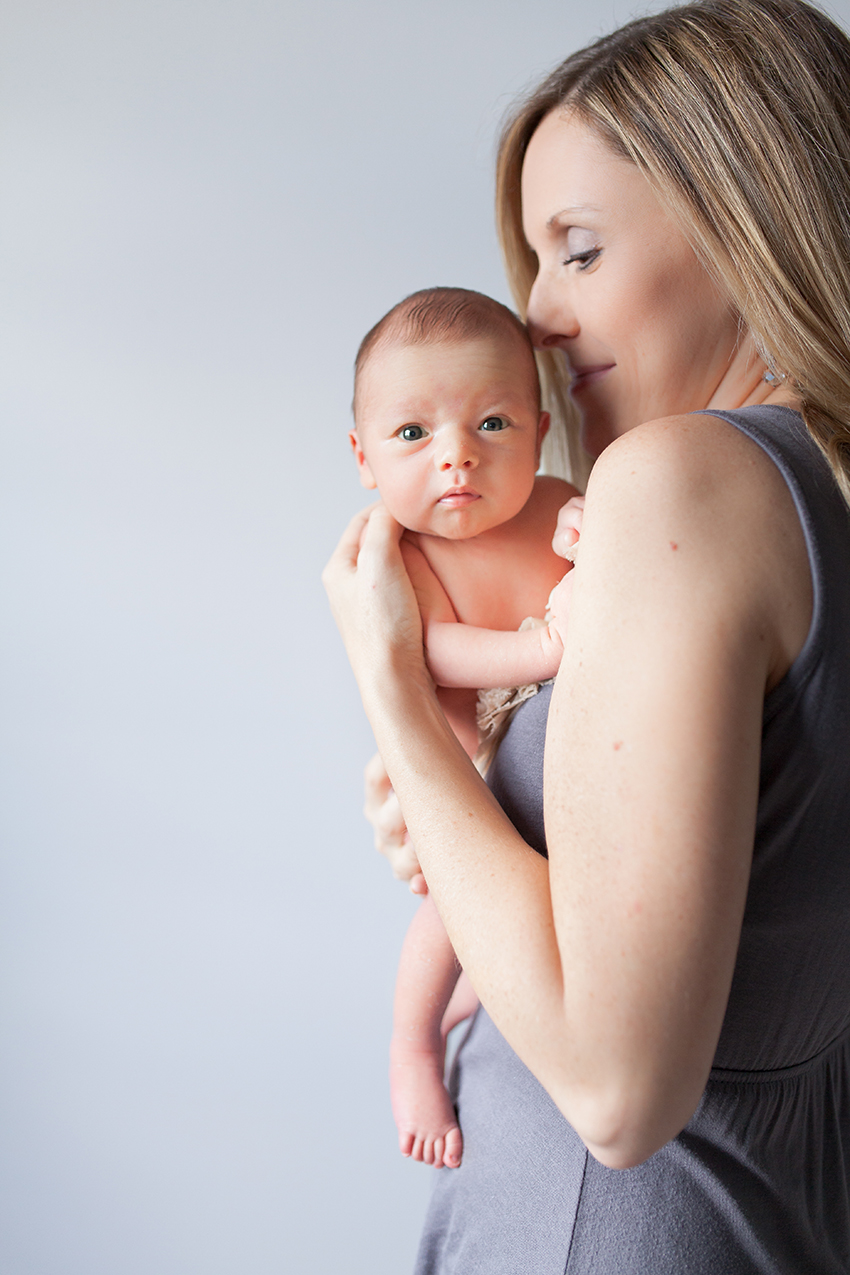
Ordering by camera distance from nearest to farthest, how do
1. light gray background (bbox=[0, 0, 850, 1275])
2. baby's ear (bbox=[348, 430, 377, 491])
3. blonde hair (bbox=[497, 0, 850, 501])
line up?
blonde hair (bbox=[497, 0, 850, 501]) < baby's ear (bbox=[348, 430, 377, 491]) < light gray background (bbox=[0, 0, 850, 1275])

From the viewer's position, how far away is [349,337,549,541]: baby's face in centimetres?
125

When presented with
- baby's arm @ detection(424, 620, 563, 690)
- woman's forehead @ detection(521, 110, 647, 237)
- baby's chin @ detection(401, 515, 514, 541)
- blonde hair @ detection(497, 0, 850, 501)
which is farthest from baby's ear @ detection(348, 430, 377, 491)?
blonde hair @ detection(497, 0, 850, 501)

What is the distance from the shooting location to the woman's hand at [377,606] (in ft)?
3.87

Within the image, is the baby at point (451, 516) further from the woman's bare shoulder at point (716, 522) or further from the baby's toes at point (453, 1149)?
the woman's bare shoulder at point (716, 522)

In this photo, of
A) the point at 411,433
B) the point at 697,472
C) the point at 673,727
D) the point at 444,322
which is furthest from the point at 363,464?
the point at 673,727

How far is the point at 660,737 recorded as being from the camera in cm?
69

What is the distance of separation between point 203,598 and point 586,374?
1.06 m

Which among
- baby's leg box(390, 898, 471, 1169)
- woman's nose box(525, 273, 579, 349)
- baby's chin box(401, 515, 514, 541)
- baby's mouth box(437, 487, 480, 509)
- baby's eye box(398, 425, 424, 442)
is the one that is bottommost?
baby's leg box(390, 898, 471, 1169)

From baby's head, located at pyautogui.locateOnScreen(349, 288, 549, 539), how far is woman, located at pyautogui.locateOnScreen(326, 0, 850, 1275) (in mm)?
89

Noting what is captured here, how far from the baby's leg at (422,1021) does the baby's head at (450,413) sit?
61cm

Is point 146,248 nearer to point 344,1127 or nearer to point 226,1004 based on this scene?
point 226,1004

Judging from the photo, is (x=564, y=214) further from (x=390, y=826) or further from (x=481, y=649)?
(x=390, y=826)

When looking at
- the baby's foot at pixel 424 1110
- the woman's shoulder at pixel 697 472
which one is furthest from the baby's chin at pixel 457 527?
the baby's foot at pixel 424 1110

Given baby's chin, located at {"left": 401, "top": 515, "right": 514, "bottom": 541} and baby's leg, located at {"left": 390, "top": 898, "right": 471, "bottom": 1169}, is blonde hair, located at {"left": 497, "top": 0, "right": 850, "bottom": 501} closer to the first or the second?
baby's chin, located at {"left": 401, "top": 515, "right": 514, "bottom": 541}
